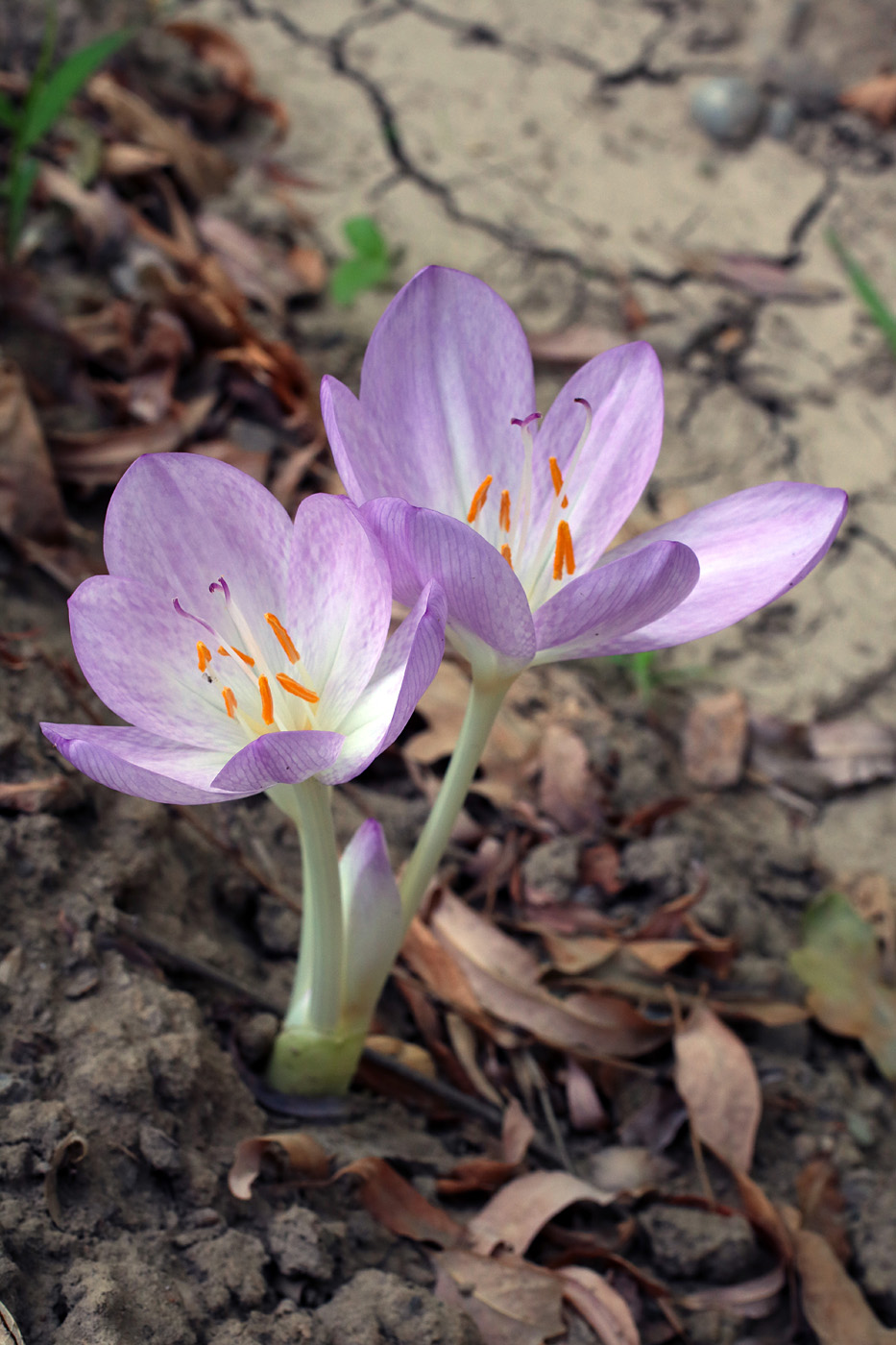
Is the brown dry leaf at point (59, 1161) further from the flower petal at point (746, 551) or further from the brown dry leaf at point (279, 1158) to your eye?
the flower petal at point (746, 551)

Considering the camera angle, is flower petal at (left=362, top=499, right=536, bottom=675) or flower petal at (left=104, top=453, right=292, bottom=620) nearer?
flower petal at (left=362, top=499, right=536, bottom=675)

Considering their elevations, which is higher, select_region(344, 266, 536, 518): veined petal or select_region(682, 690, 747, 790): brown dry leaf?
select_region(344, 266, 536, 518): veined petal

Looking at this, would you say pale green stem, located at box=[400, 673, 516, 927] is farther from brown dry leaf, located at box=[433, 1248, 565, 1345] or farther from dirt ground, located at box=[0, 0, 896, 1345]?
brown dry leaf, located at box=[433, 1248, 565, 1345]

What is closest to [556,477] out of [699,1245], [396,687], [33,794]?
[396,687]

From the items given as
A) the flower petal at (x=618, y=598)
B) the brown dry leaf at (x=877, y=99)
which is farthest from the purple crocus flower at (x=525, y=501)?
the brown dry leaf at (x=877, y=99)

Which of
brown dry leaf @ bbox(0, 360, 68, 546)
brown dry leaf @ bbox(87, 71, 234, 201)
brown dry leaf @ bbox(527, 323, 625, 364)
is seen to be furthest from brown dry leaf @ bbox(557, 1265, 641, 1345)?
brown dry leaf @ bbox(87, 71, 234, 201)

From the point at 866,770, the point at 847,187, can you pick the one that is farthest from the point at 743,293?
the point at 866,770

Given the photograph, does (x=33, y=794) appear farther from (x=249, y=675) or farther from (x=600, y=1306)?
(x=600, y=1306)
